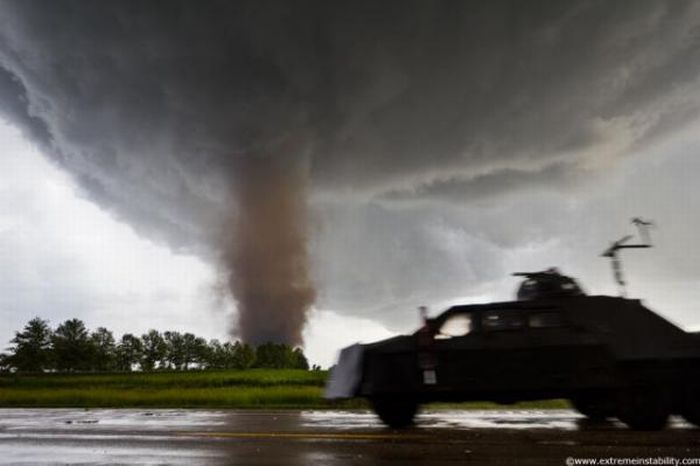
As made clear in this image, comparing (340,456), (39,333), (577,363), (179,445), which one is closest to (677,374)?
(577,363)

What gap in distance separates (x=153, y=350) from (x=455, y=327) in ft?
546

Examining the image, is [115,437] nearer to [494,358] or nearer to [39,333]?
[494,358]

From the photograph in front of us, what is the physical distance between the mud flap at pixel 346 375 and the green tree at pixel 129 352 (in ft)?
517

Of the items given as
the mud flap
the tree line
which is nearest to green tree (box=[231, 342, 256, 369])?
the tree line

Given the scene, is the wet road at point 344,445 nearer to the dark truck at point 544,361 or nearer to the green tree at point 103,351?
the dark truck at point 544,361

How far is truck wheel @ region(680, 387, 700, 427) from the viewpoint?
25.6ft

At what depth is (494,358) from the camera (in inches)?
321

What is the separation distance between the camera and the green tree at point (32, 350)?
4077 inches

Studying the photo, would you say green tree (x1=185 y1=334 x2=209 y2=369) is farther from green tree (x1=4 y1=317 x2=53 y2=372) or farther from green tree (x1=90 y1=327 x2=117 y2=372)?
green tree (x1=4 y1=317 x2=53 y2=372)

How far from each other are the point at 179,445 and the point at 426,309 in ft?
14.0

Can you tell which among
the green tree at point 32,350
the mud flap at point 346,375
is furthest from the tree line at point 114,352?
the mud flap at point 346,375

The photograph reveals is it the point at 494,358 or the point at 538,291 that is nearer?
the point at 494,358

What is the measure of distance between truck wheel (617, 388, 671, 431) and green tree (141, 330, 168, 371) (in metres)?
163

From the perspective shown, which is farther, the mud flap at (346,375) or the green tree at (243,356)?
the green tree at (243,356)
